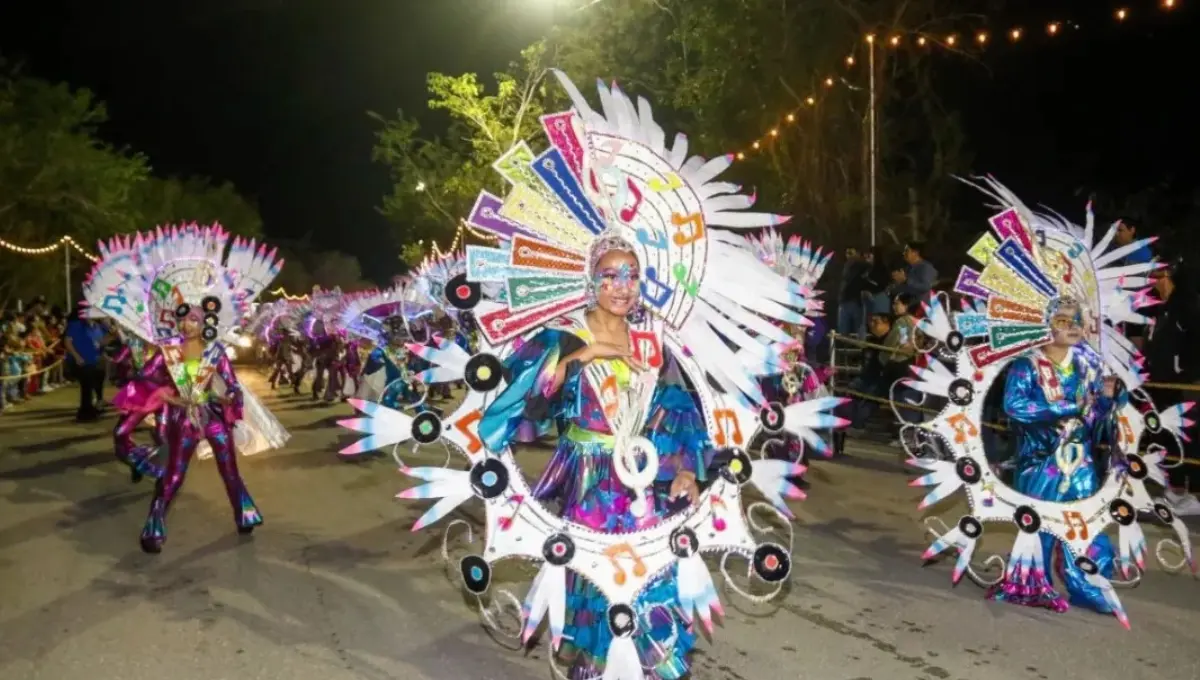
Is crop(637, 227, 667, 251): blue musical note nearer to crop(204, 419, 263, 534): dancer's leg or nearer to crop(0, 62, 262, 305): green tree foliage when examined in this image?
crop(204, 419, 263, 534): dancer's leg

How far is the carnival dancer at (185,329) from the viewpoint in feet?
→ 23.0

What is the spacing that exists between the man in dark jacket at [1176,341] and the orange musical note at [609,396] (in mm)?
6179

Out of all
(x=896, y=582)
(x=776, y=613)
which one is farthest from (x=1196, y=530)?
(x=776, y=613)

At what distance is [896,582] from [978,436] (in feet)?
3.43

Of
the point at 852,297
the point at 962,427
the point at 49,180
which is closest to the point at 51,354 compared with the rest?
the point at 49,180

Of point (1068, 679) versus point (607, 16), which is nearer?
point (1068, 679)

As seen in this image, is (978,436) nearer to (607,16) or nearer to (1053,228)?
(1053,228)

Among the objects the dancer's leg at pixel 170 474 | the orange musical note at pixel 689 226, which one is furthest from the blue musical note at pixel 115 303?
the orange musical note at pixel 689 226

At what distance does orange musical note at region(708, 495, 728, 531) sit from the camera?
4070 millimetres

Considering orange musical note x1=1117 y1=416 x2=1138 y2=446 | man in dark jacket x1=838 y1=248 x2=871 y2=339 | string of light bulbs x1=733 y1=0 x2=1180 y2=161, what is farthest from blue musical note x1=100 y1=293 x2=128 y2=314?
man in dark jacket x1=838 y1=248 x2=871 y2=339

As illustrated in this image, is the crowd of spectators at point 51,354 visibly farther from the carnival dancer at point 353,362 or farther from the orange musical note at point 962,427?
the orange musical note at point 962,427

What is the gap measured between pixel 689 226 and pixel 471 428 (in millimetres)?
1150

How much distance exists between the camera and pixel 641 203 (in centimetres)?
406

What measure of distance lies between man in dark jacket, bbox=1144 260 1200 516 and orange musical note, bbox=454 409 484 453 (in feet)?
21.4
